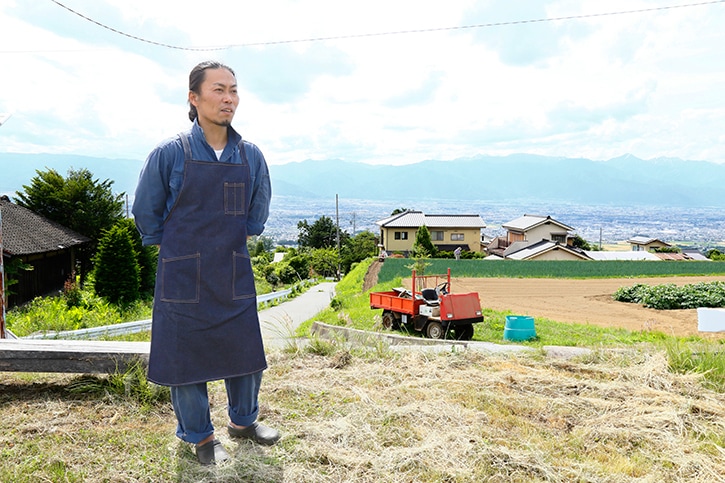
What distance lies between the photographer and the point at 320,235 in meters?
59.8

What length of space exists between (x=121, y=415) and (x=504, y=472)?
6.95ft

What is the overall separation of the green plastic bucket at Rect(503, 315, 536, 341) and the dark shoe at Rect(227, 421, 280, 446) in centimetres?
635

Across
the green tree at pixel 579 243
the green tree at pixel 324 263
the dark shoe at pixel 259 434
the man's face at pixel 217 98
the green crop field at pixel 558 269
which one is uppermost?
the man's face at pixel 217 98

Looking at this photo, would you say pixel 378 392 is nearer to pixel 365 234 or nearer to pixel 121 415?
pixel 121 415

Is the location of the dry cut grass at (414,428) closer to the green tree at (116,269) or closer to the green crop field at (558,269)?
the green tree at (116,269)

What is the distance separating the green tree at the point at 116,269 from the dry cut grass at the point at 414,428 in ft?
43.0

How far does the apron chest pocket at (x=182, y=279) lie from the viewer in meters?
2.53

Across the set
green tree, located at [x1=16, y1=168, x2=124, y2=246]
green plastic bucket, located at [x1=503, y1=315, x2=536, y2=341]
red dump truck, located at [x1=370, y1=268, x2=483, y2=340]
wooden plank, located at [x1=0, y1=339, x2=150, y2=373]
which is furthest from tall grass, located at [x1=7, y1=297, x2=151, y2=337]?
green plastic bucket, located at [x1=503, y1=315, x2=536, y2=341]

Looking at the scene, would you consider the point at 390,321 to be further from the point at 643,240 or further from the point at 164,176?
the point at 643,240

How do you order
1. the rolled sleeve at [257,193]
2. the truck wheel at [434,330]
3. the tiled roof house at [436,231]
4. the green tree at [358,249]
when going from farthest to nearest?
1. the green tree at [358,249]
2. the tiled roof house at [436,231]
3. the truck wheel at [434,330]
4. the rolled sleeve at [257,193]

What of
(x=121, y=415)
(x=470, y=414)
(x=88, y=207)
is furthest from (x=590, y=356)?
(x=88, y=207)

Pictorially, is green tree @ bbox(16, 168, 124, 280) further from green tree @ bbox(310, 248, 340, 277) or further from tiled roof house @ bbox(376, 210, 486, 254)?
tiled roof house @ bbox(376, 210, 486, 254)

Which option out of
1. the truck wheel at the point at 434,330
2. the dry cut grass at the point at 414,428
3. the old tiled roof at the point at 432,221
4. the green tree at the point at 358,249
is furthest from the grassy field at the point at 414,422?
the old tiled roof at the point at 432,221

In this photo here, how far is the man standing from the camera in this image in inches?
100
